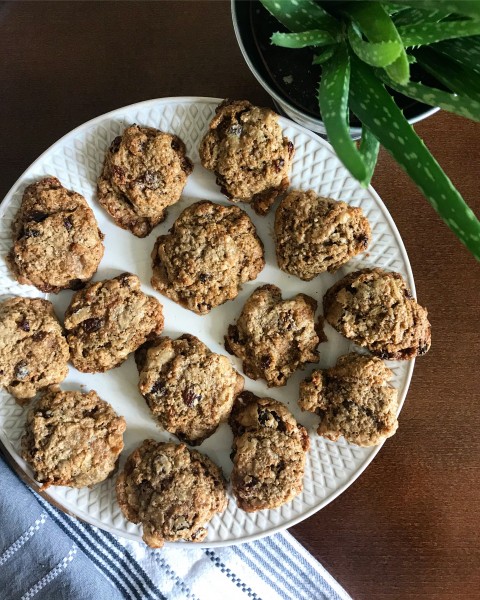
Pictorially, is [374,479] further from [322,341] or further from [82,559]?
[82,559]

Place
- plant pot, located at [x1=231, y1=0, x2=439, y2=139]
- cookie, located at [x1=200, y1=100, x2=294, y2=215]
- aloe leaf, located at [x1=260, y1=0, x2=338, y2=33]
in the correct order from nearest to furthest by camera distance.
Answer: aloe leaf, located at [x1=260, y1=0, x2=338, y2=33] → plant pot, located at [x1=231, y1=0, x2=439, y2=139] → cookie, located at [x1=200, y1=100, x2=294, y2=215]

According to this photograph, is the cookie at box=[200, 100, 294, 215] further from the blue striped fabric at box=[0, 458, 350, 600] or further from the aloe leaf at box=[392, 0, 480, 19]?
the blue striped fabric at box=[0, 458, 350, 600]

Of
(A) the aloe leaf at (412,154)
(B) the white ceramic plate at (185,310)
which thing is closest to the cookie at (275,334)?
(B) the white ceramic plate at (185,310)

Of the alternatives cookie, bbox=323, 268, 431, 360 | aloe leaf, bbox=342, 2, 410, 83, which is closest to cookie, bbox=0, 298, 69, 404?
cookie, bbox=323, 268, 431, 360

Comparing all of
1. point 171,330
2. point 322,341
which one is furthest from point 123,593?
point 322,341

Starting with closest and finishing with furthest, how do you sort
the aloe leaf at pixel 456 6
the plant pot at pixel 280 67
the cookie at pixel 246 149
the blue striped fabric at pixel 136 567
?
the aloe leaf at pixel 456 6, the plant pot at pixel 280 67, the cookie at pixel 246 149, the blue striped fabric at pixel 136 567

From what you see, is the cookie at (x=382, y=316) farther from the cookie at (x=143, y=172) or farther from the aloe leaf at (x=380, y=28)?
the aloe leaf at (x=380, y=28)

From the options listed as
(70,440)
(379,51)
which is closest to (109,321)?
(70,440)
